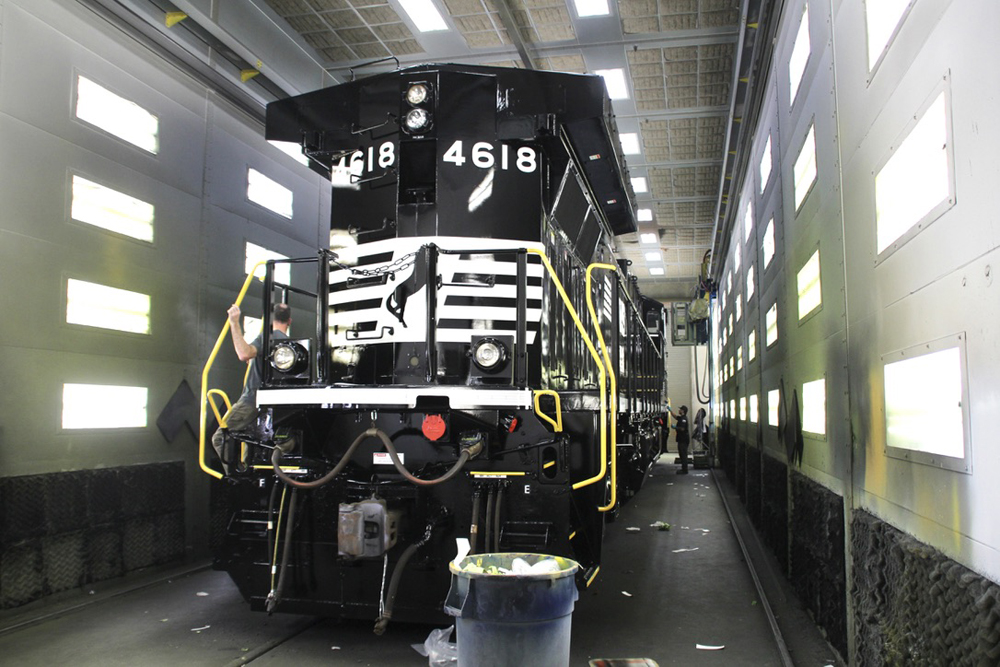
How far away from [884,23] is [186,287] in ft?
18.4

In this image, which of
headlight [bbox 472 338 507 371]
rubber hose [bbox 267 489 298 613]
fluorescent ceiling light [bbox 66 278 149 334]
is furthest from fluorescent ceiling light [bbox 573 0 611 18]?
rubber hose [bbox 267 489 298 613]

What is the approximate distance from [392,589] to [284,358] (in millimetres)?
1450

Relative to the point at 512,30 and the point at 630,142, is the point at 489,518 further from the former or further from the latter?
the point at 630,142

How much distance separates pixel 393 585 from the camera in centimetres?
385

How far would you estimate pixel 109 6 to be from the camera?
5477 millimetres

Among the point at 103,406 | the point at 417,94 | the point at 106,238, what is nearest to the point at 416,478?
the point at 417,94

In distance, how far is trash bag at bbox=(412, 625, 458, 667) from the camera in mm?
3564

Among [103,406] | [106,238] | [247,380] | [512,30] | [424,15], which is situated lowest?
[103,406]

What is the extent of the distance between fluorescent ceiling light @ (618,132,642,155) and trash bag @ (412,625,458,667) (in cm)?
839

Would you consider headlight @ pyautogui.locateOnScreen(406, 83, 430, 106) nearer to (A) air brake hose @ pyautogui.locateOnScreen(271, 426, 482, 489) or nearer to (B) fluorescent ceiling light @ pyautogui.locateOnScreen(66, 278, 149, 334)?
(A) air brake hose @ pyautogui.locateOnScreen(271, 426, 482, 489)

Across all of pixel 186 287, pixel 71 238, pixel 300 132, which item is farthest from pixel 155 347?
pixel 300 132

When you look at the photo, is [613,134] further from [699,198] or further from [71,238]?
[699,198]

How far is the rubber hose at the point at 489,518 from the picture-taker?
3.88 metres

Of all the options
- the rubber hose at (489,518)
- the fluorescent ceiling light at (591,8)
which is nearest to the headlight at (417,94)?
the rubber hose at (489,518)
